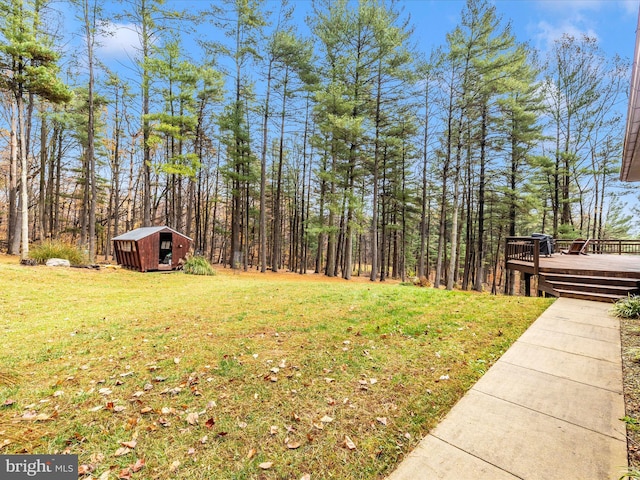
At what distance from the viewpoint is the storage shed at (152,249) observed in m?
11.4

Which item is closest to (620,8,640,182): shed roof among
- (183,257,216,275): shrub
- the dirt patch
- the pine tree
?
the dirt patch

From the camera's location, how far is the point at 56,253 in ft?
33.4

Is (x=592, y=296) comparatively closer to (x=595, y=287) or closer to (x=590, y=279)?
(x=595, y=287)

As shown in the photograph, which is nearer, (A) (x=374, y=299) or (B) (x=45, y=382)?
(B) (x=45, y=382)

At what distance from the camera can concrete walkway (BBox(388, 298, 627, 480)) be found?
1.69 metres

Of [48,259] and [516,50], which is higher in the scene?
[516,50]

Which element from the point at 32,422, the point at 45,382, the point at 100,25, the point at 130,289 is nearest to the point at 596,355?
the point at 32,422

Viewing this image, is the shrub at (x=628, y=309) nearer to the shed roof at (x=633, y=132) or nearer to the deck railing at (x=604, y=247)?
the shed roof at (x=633, y=132)

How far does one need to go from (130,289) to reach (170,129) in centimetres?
834

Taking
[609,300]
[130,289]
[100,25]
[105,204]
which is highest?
[100,25]

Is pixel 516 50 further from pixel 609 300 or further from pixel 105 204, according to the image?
pixel 105 204

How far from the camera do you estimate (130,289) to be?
26.5ft

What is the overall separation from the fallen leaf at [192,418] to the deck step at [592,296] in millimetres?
7695

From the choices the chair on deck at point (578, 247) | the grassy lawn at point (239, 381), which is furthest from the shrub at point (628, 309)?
the chair on deck at point (578, 247)
